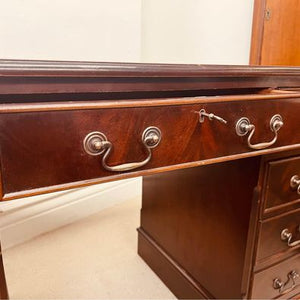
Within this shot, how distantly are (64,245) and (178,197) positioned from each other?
2.23 ft

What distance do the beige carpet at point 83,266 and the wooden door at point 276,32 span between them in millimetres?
1124

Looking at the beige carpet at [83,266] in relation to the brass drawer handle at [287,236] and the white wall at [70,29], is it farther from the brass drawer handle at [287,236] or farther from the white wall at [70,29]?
the white wall at [70,29]

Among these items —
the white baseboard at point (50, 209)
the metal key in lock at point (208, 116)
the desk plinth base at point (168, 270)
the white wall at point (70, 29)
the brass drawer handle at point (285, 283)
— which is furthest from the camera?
the white baseboard at point (50, 209)

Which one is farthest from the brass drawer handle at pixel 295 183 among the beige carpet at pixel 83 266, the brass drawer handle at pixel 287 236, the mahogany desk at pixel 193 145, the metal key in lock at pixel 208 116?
the beige carpet at pixel 83 266

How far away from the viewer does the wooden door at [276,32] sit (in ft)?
4.30

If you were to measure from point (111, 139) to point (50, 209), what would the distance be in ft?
3.73

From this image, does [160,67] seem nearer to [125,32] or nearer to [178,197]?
[178,197]

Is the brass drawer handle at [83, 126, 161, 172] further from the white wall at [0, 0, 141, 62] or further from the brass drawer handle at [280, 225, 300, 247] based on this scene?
the white wall at [0, 0, 141, 62]

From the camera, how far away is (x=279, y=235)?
2.54 ft

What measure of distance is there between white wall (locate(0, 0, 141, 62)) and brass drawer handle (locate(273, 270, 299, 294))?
48.3 inches

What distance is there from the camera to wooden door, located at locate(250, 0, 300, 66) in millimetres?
1312

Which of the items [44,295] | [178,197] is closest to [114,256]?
[44,295]

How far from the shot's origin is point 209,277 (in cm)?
89

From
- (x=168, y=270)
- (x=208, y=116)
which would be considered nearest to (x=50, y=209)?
(x=168, y=270)
